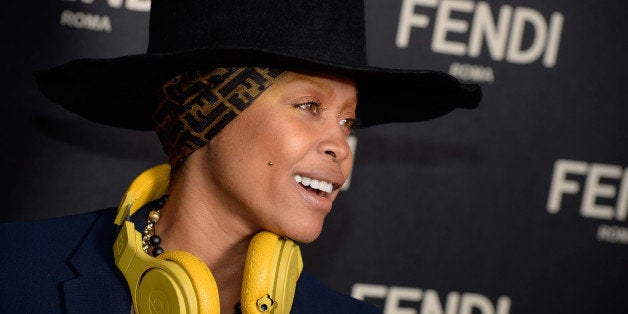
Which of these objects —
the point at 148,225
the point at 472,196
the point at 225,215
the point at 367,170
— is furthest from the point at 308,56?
the point at 472,196

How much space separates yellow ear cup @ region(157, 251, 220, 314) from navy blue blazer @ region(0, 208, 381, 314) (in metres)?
0.18

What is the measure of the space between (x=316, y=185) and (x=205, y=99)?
0.23 m

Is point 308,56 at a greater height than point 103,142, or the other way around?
point 308,56

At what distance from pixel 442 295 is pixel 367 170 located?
42 centimetres

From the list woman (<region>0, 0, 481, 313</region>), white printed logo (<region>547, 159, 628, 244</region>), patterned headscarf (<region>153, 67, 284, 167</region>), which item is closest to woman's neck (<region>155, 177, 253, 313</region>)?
woman (<region>0, 0, 481, 313</region>)

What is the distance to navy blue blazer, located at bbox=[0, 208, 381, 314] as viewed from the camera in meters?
1.22

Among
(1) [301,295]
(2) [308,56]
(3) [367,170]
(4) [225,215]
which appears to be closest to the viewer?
(2) [308,56]

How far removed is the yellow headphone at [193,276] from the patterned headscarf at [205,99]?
0.48 feet

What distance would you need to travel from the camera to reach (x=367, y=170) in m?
2.13

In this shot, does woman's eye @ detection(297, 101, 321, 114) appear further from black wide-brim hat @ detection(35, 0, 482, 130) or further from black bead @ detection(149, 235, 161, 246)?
black bead @ detection(149, 235, 161, 246)

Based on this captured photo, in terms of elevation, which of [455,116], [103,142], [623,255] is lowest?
[623,255]

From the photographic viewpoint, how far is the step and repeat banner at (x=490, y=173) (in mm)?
2107

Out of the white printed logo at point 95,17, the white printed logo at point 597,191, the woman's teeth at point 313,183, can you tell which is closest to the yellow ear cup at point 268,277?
the woman's teeth at point 313,183

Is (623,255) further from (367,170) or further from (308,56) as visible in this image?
(308,56)
